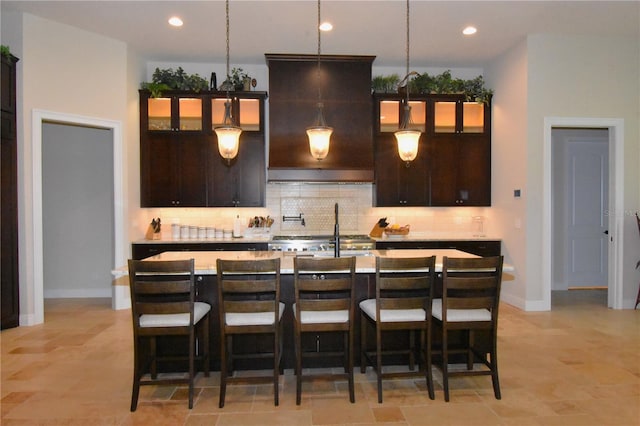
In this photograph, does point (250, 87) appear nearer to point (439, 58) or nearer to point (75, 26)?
point (75, 26)

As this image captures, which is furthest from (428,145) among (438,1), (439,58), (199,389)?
(199,389)

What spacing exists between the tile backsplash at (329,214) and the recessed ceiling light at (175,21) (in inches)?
96.8

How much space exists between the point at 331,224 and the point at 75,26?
414 centimetres

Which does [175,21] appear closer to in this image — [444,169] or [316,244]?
[316,244]

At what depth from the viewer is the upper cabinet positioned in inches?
222

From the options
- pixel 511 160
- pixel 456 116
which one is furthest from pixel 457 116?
pixel 511 160

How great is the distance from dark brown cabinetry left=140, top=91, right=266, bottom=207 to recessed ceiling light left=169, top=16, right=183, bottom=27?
111 centimetres

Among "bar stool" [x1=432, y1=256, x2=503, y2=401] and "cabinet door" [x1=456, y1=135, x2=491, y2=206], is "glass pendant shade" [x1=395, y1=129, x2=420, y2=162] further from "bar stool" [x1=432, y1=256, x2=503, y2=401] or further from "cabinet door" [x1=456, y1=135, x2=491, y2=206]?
"cabinet door" [x1=456, y1=135, x2=491, y2=206]

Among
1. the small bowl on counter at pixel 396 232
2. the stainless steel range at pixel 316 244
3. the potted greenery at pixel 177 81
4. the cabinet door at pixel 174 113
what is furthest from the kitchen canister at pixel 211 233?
the small bowl on counter at pixel 396 232

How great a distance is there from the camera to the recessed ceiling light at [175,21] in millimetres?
4658

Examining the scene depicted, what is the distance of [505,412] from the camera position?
2.69m

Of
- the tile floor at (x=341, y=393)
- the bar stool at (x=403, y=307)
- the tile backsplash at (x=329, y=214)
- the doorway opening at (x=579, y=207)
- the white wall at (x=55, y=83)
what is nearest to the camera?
the tile floor at (x=341, y=393)

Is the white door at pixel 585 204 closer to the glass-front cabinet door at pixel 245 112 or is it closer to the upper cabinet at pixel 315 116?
the upper cabinet at pixel 315 116

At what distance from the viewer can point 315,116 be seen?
18.5ft
